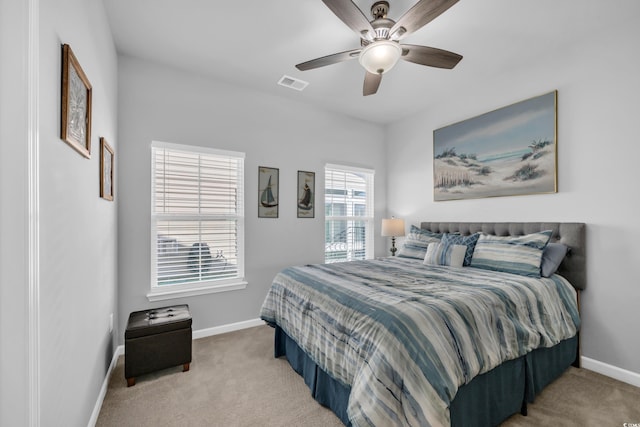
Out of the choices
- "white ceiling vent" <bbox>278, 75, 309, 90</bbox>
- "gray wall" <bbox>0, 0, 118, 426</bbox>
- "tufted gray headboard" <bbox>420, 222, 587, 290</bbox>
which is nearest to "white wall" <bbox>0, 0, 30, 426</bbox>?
"gray wall" <bbox>0, 0, 118, 426</bbox>

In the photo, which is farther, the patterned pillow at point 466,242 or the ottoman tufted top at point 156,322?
the patterned pillow at point 466,242

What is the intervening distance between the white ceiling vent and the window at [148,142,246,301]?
102 centimetres

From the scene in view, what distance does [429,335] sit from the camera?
56.2 inches

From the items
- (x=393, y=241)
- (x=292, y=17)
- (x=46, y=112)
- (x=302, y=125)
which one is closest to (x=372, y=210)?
(x=393, y=241)

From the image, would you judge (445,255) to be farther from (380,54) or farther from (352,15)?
(352,15)

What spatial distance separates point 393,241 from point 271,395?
9.49 ft

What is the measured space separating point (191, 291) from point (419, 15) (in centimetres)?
320

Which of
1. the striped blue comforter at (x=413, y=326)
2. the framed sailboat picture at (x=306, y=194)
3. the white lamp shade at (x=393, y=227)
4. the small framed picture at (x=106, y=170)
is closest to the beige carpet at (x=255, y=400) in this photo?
the striped blue comforter at (x=413, y=326)

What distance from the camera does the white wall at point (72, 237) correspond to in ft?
3.66

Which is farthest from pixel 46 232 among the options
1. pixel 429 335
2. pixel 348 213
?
pixel 348 213

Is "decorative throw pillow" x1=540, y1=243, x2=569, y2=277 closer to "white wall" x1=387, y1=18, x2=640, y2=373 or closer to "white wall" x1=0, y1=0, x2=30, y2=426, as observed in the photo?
"white wall" x1=387, y1=18, x2=640, y2=373

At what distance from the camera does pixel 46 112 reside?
1121mm

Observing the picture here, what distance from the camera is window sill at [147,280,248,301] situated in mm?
2879

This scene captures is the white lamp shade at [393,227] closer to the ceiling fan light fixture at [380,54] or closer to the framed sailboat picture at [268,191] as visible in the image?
the framed sailboat picture at [268,191]
